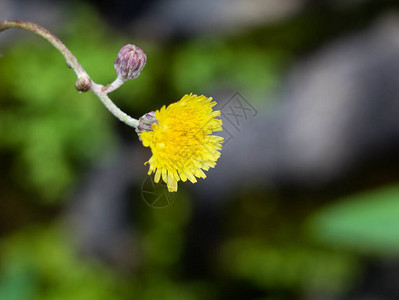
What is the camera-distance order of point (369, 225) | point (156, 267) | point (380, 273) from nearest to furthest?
point (369, 225)
point (380, 273)
point (156, 267)

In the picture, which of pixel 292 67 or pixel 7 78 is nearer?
pixel 7 78

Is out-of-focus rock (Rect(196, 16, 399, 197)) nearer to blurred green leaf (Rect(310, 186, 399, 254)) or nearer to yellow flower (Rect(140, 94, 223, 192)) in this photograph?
blurred green leaf (Rect(310, 186, 399, 254))

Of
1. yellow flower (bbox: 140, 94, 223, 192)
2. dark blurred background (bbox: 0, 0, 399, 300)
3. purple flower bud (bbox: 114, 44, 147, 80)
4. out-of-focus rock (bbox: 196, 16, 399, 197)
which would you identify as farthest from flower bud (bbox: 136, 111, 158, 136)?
out-of-focus rock (bbox: 196, 16, 399, 197)

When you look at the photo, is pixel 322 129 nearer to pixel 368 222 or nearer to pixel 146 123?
pixel 368 222

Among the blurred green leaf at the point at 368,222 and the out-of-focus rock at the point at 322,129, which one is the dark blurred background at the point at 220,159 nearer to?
the out-of-focus rock at the point at 322,129

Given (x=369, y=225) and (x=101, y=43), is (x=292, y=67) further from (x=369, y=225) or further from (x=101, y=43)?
(x=369, y=225)

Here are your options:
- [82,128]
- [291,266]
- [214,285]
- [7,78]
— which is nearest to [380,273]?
[291,266]

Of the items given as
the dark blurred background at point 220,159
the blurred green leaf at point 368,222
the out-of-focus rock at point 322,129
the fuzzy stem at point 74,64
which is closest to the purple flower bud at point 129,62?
the fuzzy stem at point 74,64

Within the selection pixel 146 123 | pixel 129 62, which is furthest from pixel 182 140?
pixel 129 62
